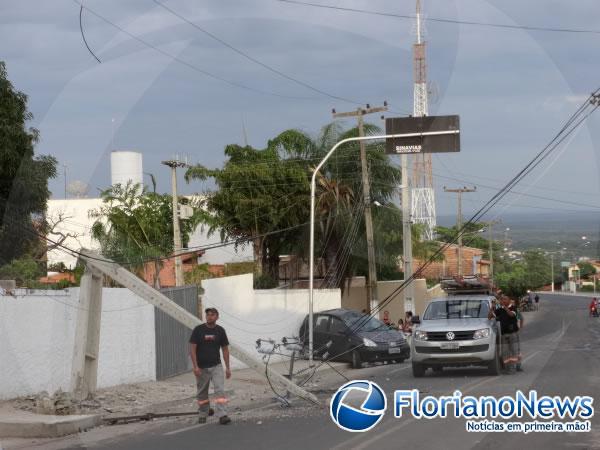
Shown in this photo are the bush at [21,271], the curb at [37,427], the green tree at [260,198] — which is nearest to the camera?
the curb at [37,427]

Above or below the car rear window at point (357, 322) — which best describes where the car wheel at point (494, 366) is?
below

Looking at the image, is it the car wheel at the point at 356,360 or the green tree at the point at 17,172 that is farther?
the car wheel at the point at 356,360

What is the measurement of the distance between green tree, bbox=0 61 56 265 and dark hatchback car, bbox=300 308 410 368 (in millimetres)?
8061

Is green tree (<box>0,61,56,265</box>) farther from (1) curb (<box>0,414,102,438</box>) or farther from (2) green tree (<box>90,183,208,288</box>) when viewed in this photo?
(2) green tree (<box>90,183,208,288</box>)

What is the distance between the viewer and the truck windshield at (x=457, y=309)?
21250mm

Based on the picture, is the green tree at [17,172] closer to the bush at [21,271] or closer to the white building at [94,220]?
the bush at [21,271]

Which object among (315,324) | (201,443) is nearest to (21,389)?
(201,443)

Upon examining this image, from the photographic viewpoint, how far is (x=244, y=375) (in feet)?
74.0

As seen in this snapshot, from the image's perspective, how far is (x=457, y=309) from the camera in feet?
70.8

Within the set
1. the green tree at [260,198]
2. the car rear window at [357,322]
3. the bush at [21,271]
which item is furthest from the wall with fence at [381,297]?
the bush at [21,271]

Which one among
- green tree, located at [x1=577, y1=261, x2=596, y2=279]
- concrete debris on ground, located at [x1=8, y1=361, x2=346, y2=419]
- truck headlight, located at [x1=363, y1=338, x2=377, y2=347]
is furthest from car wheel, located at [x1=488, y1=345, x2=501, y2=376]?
green tree, located at [x1=577, y1=261, x2=596, y2=279]

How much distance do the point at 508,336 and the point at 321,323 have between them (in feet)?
25.1

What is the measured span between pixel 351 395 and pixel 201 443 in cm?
444

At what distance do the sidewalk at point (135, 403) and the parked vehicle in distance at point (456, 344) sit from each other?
2.09 meters
